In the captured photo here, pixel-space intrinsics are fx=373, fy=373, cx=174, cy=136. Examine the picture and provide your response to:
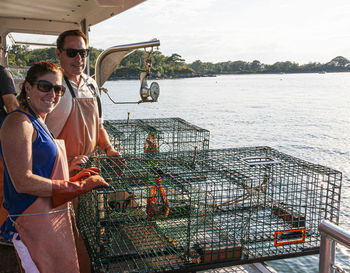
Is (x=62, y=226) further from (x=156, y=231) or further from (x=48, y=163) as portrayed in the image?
(x=156, y=231)

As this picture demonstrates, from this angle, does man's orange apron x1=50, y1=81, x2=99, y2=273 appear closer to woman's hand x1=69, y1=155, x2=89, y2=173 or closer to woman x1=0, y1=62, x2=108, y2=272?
woman's hand x1=69, y1=155, x2=89, y2=173

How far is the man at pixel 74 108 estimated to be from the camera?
9.53ft

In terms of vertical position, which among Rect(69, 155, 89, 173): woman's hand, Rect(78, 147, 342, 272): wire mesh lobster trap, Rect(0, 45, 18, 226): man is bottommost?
Rect(78, 147, 342, 272): wire mesh lobster trap

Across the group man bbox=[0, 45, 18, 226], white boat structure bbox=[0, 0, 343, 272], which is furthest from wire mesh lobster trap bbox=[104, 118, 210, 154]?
man bbox=[0, 45, 18, 226]

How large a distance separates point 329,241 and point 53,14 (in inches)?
187

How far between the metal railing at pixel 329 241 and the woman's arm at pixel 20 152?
1442 mm

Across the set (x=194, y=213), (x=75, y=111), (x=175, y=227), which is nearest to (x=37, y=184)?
(x=75, y=111)

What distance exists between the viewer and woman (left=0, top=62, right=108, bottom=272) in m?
1.94

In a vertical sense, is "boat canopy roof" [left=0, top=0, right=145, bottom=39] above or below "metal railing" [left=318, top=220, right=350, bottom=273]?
above

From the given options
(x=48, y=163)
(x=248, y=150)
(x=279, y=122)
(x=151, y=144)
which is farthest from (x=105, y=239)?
(x=279, y=122)

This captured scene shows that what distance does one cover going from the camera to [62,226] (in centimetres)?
217

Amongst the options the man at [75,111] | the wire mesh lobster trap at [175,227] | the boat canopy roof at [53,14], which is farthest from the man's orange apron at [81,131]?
the boat canopy roof at [53,14]

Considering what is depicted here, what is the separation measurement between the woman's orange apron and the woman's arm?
0.41 ft

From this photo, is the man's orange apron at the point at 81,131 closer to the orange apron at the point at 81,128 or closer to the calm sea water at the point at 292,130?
the orange apron at the point at 81,128
